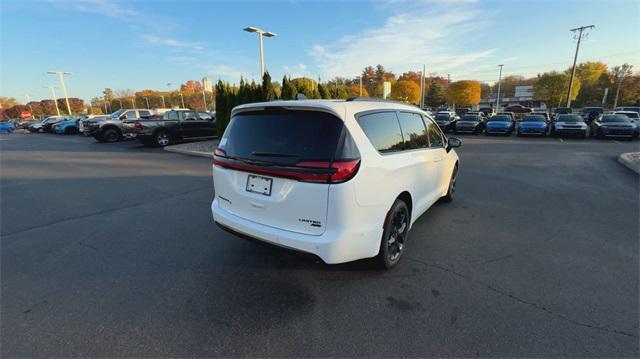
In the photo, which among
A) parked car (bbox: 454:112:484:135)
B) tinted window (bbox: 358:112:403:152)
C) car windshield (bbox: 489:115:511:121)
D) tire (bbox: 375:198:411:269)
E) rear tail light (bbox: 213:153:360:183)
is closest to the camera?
rear tail light (bbox: 213:153:360:183)

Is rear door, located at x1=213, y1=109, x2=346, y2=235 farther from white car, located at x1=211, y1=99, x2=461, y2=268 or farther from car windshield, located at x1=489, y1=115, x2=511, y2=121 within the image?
car windshield, located at x1=489, y1=115, x2=511, y2=121

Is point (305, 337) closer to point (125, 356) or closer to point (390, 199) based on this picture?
point (125, 356)

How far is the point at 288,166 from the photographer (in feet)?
8.91

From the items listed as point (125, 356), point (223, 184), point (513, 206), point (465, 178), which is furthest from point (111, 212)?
point (465, 178)

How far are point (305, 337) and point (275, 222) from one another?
1022 mm

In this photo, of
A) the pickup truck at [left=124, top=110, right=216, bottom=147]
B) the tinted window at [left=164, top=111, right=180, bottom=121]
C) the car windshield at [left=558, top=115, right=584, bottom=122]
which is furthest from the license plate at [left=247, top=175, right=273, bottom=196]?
the car windshield at [left=558, top=115, right=584, bottom=122]

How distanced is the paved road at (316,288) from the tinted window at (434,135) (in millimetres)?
1225

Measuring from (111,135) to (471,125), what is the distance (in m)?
24.1

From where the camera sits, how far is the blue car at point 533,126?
18.8 m

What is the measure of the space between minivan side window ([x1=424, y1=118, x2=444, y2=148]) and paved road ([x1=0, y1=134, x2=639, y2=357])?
48.1 inches

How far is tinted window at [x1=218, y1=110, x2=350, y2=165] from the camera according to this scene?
2689 mm

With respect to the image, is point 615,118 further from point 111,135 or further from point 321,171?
point 111,135

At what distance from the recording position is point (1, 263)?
3.61 meters

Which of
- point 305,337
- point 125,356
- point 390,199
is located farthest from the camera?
point 390,199
